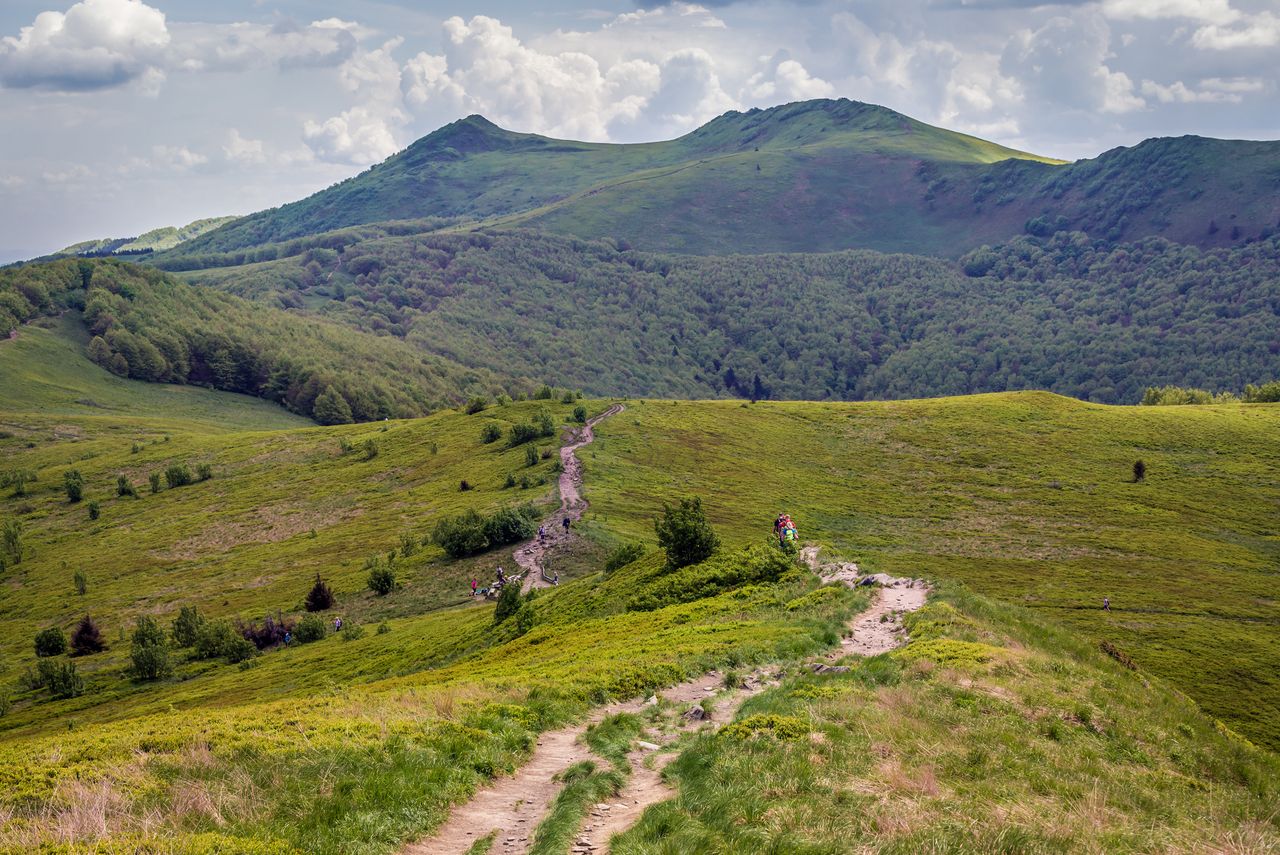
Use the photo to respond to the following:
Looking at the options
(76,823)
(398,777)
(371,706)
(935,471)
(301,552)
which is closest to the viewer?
(76,823)

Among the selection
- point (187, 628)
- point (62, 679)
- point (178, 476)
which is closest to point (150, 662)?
point (62, 679)

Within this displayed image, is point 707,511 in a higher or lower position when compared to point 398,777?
lower

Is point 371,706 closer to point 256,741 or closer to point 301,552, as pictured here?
point 256,741

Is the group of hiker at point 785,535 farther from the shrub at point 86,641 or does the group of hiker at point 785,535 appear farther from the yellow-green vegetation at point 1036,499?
the shrub at point 86,641

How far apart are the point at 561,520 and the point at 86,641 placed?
4451 centimetres

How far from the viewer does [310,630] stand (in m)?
67.0

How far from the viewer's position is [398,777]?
16.5 meters

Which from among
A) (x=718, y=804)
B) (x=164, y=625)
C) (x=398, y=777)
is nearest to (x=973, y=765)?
(x=718, y=804)

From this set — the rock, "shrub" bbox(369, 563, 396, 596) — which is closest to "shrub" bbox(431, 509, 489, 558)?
"shrub" bbox(369, 563, 396, 596)

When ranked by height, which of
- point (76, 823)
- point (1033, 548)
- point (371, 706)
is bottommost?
point (1033, 548)

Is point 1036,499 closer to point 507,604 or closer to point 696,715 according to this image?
point 507,604

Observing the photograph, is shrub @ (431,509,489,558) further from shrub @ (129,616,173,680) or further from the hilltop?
shrub @ (129,616,173,680)

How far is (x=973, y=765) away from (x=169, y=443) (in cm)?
18023

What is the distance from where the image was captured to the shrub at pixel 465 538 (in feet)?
258
